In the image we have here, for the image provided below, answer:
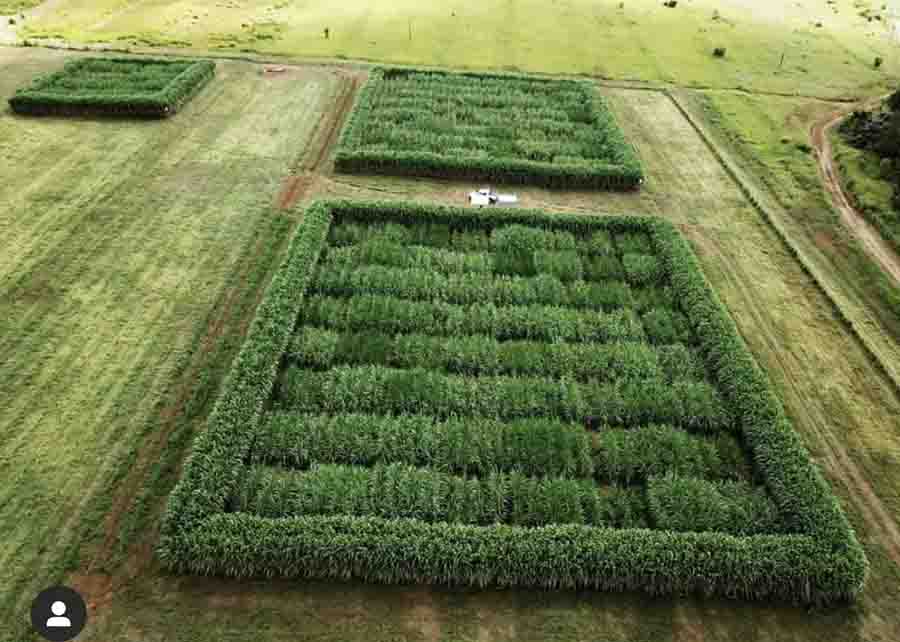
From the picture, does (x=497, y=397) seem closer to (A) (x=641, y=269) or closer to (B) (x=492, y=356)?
(B) (x=492, y=356)

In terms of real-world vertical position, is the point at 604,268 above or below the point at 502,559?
above

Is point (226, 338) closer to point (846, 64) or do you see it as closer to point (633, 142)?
point (633, 142)

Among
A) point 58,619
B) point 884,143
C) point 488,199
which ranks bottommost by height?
point 58,619

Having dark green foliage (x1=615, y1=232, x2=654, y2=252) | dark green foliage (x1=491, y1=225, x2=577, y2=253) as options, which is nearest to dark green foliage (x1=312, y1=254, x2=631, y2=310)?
dark green foliage (x1=491, y1=225, x2=577, y2=253)

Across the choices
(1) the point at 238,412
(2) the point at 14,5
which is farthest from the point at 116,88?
(1) the point at 238,412

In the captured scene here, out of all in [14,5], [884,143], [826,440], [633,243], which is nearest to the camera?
[826,440]

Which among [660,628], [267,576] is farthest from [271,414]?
[660,628]
